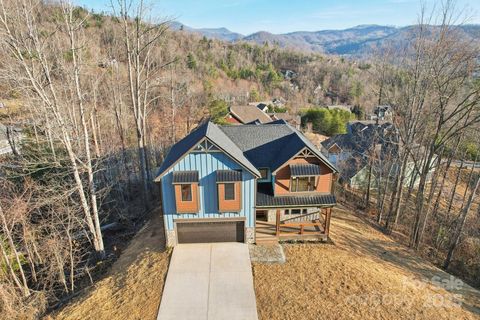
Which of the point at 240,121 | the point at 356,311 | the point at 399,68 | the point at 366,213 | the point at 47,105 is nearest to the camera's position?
the point at 356,311

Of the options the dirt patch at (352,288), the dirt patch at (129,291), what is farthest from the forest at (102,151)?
the dirt patch at (352,288)

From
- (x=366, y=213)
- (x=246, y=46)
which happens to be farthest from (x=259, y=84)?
(x=366, y=213)

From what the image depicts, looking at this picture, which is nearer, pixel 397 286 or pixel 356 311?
pixel 356 311

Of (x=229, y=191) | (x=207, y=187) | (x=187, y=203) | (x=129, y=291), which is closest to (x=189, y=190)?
(x=187, y=203)

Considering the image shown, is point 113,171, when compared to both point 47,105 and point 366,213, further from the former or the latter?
point 366,213

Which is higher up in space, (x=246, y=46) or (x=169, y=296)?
(x=246, y=46)

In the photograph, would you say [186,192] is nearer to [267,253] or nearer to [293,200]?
[267,253]

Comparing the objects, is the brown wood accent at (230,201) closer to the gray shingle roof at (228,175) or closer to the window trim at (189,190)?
the gray shingle roof at (228,175)

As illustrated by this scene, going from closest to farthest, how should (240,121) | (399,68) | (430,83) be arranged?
(430,83) → (399,68) → (240,121)
